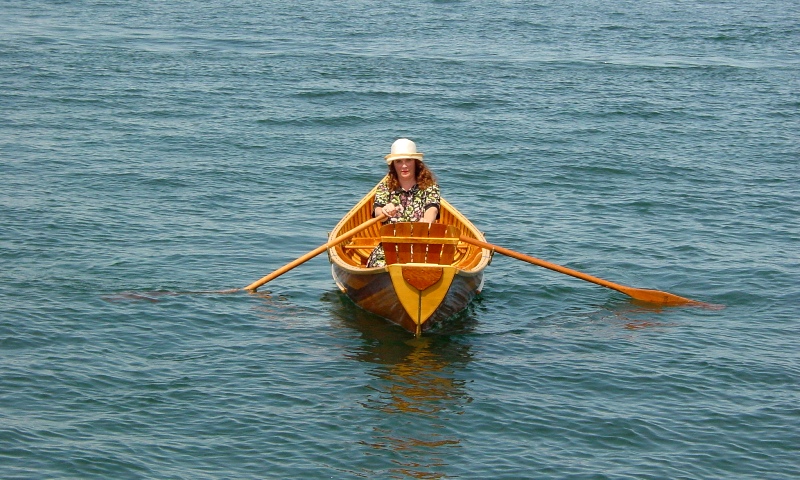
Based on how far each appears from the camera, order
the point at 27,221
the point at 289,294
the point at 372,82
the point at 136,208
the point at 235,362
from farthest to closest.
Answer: the point at 372,82 < the point at 136,208 < the point at 27,221 < the point at 289,294 < the point at 235,362

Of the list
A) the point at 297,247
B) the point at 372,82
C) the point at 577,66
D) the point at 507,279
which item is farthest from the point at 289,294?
the point at 577,66

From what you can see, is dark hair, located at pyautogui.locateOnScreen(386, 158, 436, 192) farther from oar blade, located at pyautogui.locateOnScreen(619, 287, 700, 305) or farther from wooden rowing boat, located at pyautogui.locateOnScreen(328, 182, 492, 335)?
oar blade, located at pyautogui.locateOnScreen(619, 287, 700, 305)

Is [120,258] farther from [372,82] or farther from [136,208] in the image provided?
[372,82]

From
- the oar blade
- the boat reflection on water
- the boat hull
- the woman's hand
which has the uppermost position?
the woman's hand

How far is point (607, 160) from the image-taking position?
22.1 meters

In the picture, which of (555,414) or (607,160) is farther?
(607,160)

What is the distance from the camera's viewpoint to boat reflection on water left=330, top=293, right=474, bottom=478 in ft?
34.1

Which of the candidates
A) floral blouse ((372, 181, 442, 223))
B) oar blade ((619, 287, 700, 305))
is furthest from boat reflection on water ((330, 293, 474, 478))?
oar blade ((619, 287, 700, 305))

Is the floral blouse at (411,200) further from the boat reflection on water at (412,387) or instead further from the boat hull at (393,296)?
the boat reflection on water at (412,387)

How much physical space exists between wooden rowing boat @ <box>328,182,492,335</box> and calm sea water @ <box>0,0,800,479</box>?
0.31m

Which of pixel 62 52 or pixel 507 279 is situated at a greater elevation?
pixel 62 52

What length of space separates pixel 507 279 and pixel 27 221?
7.18 metres

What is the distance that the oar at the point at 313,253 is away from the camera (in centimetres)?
1354

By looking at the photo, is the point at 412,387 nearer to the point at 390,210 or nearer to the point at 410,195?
the point at 390,210
